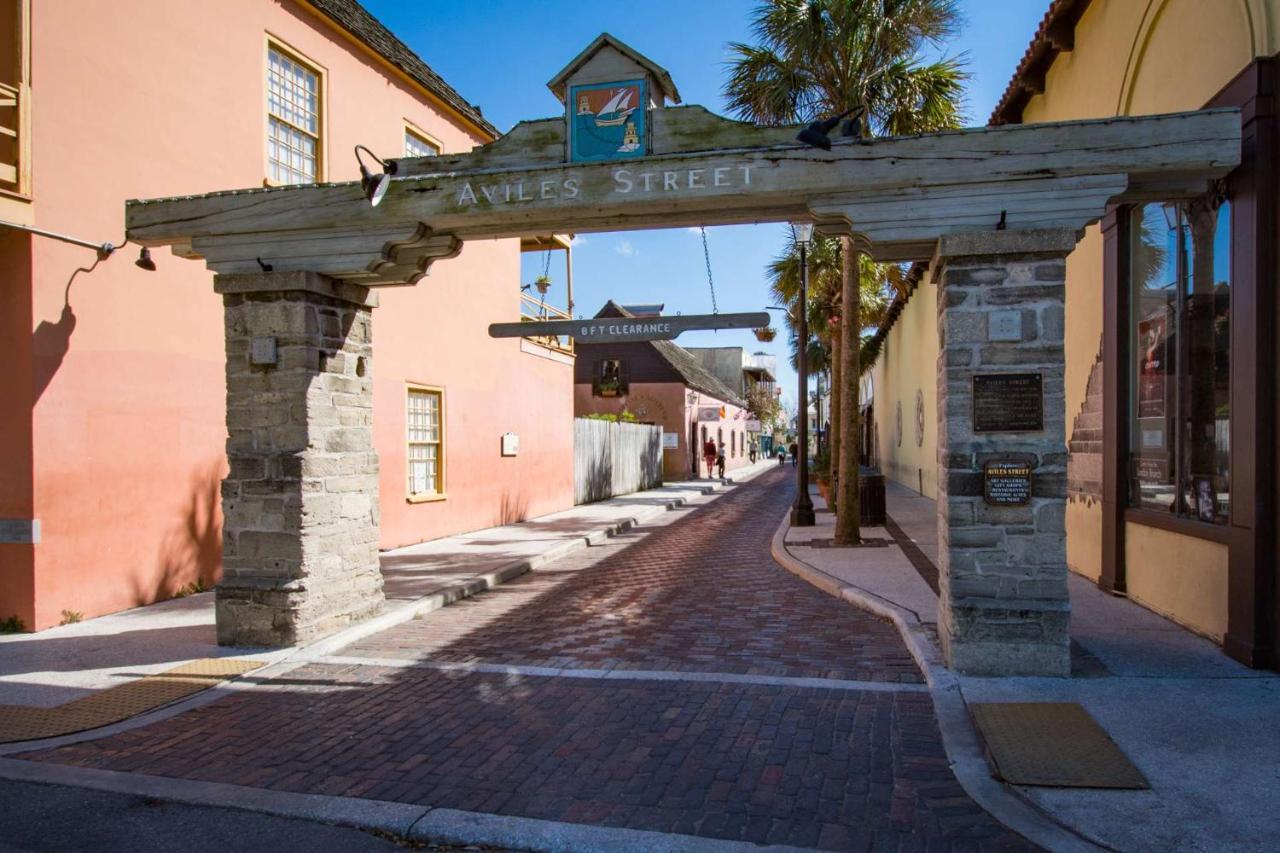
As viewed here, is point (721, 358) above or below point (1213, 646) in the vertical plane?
above

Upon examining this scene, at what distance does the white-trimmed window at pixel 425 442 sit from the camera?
12.8 meters

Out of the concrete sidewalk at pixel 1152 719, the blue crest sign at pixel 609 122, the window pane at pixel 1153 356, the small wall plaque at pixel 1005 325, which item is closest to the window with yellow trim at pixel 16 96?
the blue crest sign at pixel 609 122

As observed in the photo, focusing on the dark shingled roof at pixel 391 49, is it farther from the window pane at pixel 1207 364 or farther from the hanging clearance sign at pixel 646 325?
the window pane at pixel 1207 364

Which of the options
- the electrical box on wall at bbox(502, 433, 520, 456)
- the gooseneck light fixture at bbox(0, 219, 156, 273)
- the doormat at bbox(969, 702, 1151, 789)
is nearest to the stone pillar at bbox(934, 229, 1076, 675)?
the doormat at bbox(969, 702, 1151, 789)

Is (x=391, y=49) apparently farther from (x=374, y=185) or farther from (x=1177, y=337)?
(x=1177, y=337)

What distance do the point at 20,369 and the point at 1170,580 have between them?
10.2 metres

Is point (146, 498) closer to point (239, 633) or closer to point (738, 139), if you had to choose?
point (239, 633)

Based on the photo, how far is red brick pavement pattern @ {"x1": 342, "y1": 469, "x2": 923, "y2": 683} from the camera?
21.1 ft

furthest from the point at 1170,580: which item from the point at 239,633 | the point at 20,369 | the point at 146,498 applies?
the point at 20,369

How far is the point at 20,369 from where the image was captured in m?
7.32

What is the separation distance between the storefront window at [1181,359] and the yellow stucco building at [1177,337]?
18mm

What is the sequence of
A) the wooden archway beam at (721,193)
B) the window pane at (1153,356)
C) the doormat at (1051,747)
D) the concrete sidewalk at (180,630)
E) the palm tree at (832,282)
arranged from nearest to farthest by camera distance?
the doormat at (1051,747)
the wooden archway beam at (721,193)
the concrete sidewalk at (180,630)
the window pane at (1153,356)
the palm tree at (832,282)

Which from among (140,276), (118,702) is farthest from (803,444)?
(118,702)

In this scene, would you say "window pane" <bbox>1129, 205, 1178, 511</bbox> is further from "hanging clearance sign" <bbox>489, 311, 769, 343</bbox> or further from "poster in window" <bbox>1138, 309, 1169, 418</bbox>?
"hanging clearance sign" <bbox>489, 311, 769, 343</bbox>
